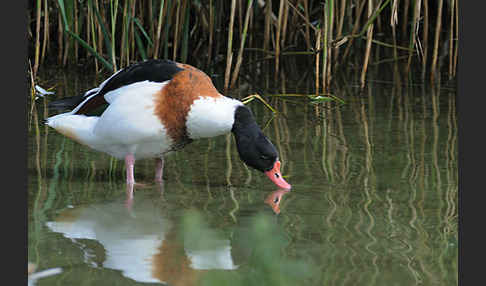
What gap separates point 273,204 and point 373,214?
52cm

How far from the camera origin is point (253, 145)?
4301 mm

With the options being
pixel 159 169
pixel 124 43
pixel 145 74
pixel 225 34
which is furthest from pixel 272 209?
pixel 225 34

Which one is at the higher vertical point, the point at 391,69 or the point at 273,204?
the point at 391,69

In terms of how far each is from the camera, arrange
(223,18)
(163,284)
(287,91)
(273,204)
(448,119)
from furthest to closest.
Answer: (223,18) → (287,91) → (448,119) → (273,204) → (163,284)

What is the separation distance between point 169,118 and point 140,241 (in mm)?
968

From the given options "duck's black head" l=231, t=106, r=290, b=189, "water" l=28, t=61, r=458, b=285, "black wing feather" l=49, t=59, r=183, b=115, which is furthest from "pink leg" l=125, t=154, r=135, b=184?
"duck's black head" l=231, t=106, r=290, b=189

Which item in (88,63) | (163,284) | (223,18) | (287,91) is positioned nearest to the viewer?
(163,284)

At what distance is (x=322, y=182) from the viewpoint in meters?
4.47

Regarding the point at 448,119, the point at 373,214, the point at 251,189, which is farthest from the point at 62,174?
the point at 448,119

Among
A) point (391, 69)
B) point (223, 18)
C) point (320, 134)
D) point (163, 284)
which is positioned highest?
point (223, 18)

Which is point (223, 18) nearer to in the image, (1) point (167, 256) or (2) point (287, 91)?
(2) point (287, 91)

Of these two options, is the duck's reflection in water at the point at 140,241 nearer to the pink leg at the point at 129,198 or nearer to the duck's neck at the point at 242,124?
the pink leg at the point at 129,198

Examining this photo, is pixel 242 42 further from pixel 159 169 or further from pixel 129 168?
pixel 129 168

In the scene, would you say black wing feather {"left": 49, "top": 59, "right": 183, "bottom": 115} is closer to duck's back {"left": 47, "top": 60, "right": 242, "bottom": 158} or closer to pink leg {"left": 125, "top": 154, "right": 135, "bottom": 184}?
duck's back {"left": 47, "top": 60, "right": 242, "bottom": 158}
